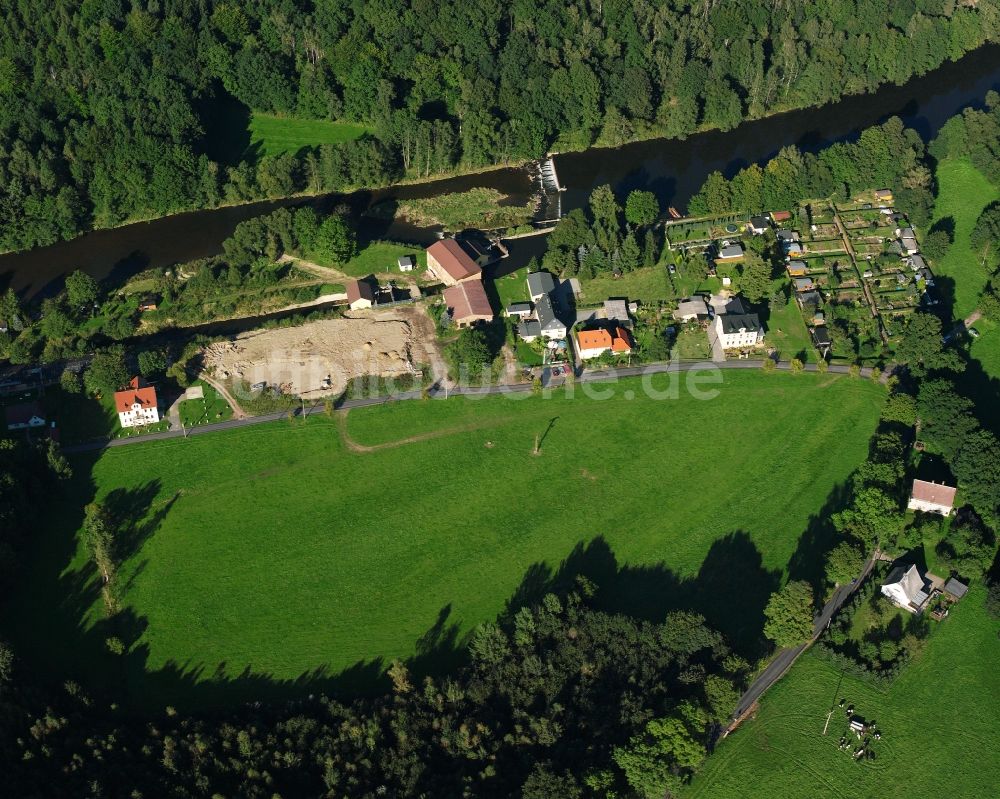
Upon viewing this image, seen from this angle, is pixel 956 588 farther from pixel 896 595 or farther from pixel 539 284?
pixel 539 284

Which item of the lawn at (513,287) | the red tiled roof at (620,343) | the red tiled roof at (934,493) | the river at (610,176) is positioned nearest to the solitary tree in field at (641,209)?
the river at (610,176)

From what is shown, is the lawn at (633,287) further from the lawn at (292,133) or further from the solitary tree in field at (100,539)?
the solitary tree in field at (100,539)

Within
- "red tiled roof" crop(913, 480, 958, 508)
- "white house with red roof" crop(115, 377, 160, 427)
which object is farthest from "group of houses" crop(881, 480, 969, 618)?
"white house with red roof" crop(115, 377, 160, 427)

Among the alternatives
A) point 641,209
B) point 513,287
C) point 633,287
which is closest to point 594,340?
point 633,287

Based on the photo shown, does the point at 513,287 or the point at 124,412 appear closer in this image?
the point at 124,412

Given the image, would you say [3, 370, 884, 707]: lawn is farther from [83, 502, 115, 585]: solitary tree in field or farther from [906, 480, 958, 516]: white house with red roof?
[906, 480, 958, 516]: white house with red roof
